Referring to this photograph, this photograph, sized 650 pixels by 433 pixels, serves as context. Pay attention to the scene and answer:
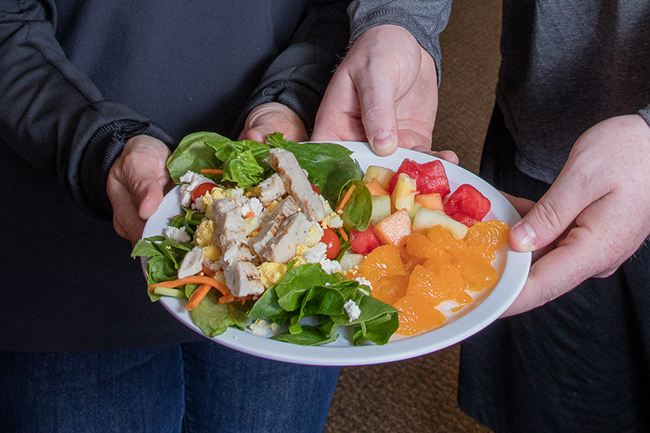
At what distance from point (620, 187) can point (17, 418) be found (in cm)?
135

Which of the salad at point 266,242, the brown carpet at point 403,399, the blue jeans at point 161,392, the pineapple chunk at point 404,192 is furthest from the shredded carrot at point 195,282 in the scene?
the brown carpet at point 403,399

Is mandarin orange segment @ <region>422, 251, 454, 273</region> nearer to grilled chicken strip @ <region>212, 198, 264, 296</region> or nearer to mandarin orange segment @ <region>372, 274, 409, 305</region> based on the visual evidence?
mandarin orange segment @ <region>372, 274, 409, 305</region>

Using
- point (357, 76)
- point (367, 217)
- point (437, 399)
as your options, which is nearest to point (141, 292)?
point (367, 217)

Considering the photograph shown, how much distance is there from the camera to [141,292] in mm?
1249

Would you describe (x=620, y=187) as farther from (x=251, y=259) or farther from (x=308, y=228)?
(x=251, y=259)

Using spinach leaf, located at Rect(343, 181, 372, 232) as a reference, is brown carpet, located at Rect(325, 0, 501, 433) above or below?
below

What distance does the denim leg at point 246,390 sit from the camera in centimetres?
129

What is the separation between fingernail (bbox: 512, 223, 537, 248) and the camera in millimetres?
892

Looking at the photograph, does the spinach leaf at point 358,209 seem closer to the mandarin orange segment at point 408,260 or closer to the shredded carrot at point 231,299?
the mandarin orange segment at point 408,260

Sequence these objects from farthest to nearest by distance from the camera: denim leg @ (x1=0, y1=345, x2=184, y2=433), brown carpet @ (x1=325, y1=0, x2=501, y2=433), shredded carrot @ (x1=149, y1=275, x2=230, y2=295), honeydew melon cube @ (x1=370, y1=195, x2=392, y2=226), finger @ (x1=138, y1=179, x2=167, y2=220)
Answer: brown carpet @ (x1=325, y1=0, x2=501, y2=433) → denim leg @ (x1=0, y1=345, x2=184, y2=433) → honeydew melon cube @ (x1=370, y1=195, x2=392, y2=226) → finger @ (x1=138, y1=179, x2=167, y2=220) → shredded carrot @ (x1=149, y1=275, x2=230, y2=295)

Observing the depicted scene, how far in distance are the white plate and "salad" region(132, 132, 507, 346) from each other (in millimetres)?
17

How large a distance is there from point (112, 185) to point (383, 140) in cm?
57

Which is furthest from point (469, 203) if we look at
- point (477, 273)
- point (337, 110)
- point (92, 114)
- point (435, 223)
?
point (92, 114)

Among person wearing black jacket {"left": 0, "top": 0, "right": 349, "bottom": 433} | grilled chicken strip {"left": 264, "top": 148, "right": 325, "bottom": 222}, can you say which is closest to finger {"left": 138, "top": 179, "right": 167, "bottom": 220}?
person wearing black jacket {"left": 0, "top": 0, "right": 349, "bottom": 433}
